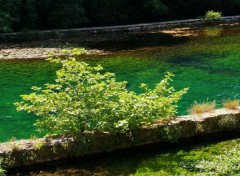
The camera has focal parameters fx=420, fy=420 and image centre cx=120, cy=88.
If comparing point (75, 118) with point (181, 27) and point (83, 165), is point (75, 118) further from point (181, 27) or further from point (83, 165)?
point (181, 27)

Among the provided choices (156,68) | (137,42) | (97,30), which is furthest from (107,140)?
(97,30)

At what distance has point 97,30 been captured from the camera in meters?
33.6

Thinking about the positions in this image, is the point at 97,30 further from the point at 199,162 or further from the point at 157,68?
the point at 199,162

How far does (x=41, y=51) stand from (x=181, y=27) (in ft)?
47.3

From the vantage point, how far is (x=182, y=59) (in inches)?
927

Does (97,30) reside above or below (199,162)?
above

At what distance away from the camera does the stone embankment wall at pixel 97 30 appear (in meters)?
30.1

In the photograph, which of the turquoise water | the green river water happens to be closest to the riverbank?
the green river water

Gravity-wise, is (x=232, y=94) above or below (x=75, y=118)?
below

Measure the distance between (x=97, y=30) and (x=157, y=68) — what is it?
43.4 ft

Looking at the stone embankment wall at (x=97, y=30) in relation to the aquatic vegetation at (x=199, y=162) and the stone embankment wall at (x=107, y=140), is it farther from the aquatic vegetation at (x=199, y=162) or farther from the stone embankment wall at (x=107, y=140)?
the aquatic vegetation at (x=199, y=162)

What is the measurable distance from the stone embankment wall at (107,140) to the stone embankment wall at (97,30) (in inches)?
784

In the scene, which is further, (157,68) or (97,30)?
(97,30)

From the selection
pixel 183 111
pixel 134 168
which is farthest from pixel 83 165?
pixel 183 111
